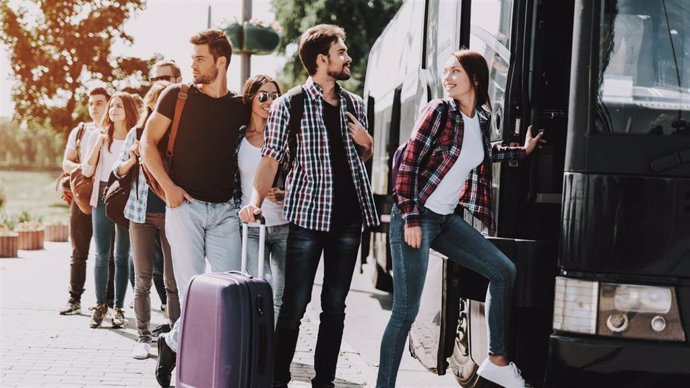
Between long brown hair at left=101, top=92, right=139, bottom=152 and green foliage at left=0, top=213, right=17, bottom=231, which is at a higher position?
long brown hair at left=101, top=92, right=139, bottom=152

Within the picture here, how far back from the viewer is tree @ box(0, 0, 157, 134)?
2916 centimetres

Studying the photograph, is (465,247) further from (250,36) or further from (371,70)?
(371,70)

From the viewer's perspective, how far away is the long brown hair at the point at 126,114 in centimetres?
765

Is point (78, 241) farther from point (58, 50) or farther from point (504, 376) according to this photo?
point (58, 50)

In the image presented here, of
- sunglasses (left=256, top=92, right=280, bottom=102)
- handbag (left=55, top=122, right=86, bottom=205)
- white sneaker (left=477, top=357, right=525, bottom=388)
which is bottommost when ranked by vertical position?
white sneaker (left=477, top=357, right=525, bottom=388)

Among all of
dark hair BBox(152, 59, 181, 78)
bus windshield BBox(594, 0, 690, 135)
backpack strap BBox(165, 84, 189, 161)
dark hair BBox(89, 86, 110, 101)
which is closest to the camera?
bus windshield BBox(594, 0, 690, 135)

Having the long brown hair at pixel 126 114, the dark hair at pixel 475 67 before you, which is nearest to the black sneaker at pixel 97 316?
the long brown hair at pixel 126 114

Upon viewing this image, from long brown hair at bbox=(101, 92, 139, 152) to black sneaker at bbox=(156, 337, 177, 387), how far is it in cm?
272

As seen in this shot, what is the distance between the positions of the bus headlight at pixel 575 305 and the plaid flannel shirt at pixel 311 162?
1300 mm

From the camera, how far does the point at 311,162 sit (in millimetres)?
4934

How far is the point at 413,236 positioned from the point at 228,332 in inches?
39.4

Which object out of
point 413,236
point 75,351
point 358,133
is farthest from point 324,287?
point 75,351

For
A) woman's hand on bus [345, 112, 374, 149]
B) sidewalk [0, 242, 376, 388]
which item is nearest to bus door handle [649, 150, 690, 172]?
woman's hand on bus [345, 112, 374, 149]

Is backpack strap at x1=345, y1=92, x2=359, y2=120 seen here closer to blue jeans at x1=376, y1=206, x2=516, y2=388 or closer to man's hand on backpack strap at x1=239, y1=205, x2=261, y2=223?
blue jeans at x1=376, y1=206, x2=516, y2=388
